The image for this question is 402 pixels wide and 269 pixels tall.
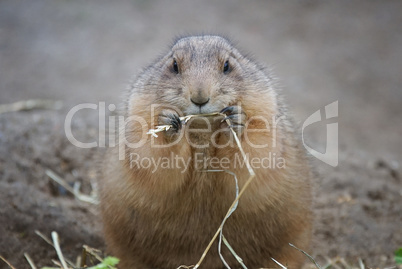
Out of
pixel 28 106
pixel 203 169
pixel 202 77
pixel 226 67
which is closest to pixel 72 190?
pixel 28 106

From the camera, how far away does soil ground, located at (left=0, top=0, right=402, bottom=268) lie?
5617 mm

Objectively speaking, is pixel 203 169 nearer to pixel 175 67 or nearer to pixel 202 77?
pixel 202 77

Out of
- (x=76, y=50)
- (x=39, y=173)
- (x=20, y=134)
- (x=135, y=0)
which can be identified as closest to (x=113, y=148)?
(x=39, y=173)

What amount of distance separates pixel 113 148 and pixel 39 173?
6.36 feet

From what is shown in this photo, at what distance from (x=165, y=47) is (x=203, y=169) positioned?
2357mm

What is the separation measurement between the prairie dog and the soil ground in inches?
36.3

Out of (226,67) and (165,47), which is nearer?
(226,67)

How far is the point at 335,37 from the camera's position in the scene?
11.8 m

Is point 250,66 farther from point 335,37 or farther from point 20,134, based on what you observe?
point 335,37

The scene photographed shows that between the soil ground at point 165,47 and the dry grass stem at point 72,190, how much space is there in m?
0.07

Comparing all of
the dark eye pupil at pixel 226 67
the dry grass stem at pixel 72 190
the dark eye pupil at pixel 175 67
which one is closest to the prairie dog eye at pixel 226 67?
the dark eye pupil at pixel 226 67

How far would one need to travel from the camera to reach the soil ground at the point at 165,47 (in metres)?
5.62

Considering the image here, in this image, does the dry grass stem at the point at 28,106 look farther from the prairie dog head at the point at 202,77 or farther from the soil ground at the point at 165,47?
the prairie dog head at the point at 202,77

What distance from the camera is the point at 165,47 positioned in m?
5.81
